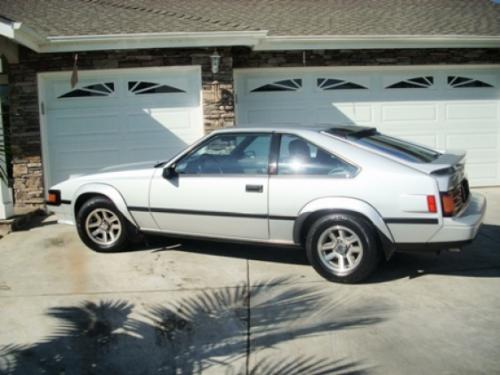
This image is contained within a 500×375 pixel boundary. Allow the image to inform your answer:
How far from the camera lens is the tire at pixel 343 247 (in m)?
5.04

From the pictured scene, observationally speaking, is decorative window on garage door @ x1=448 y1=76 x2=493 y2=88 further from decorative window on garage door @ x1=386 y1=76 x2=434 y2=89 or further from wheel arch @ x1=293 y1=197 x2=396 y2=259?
wheel arch @ x1=293 y1=197 x2=396 y2=259

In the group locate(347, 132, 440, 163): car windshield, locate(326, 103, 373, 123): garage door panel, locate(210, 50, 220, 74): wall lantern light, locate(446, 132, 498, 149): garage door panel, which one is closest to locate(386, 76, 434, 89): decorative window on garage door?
locate(326, 103, 373, 123): garage door panel

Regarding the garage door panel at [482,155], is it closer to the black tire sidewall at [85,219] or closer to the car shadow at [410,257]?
the car shadow at [410,257]

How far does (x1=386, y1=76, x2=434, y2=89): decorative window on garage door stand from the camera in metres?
10.5

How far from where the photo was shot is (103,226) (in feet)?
21.1

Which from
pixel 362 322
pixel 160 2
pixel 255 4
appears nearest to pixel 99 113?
pixel 160 2

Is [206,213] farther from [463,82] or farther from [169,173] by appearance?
[463,82]

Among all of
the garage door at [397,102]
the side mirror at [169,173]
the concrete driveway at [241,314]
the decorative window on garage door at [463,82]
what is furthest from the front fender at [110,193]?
the decorative window on garage door at [463,82]

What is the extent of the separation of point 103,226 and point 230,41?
411 centimetres

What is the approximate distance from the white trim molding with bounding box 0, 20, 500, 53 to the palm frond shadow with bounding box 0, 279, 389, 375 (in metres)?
5.04

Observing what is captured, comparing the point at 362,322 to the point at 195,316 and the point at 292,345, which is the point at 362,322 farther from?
the point at 195,316

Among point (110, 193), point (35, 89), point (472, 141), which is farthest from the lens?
point (472, 141)

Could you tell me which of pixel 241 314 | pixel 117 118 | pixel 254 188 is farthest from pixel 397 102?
pixel 241 314

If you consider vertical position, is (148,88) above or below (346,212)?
above
